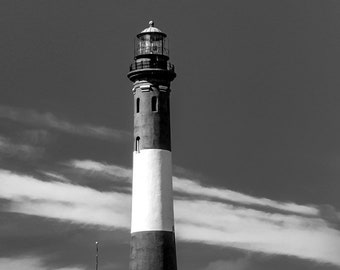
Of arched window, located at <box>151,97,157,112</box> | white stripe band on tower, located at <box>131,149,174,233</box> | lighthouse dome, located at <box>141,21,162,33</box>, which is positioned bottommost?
white stripe band on tower, located at <box>131,149,174,233</box>

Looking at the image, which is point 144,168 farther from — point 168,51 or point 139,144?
point 168,51

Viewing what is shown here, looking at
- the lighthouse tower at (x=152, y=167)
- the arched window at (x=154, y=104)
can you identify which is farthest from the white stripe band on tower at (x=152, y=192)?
the arched window at (x=154, y=104)

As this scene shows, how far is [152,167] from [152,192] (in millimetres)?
1587

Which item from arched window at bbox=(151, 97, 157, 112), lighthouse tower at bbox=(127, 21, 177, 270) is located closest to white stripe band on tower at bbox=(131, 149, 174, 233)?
lighthouse tower at bbox=(127, 21, 177, 270)

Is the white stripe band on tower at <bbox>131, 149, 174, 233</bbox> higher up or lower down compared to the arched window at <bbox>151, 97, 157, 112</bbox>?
lower down

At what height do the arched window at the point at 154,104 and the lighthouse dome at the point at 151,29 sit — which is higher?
the lighthouse dome at the point at 151,29

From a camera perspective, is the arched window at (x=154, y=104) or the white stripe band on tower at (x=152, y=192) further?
the arched window at (x=154, y=104)

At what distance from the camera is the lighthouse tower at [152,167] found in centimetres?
8494

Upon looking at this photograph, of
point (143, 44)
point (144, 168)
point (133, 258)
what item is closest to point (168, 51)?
point (143, 44)

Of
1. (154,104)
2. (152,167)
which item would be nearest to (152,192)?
(152,167)

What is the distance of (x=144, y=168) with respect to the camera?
85938mm

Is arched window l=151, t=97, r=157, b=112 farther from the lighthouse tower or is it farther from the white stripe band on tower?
the white stripe band on tower

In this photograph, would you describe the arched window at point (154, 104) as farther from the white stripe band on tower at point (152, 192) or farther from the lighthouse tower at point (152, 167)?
the white stripe band on tower at point (152, 192)

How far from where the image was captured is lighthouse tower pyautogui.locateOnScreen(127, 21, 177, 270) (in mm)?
84938
